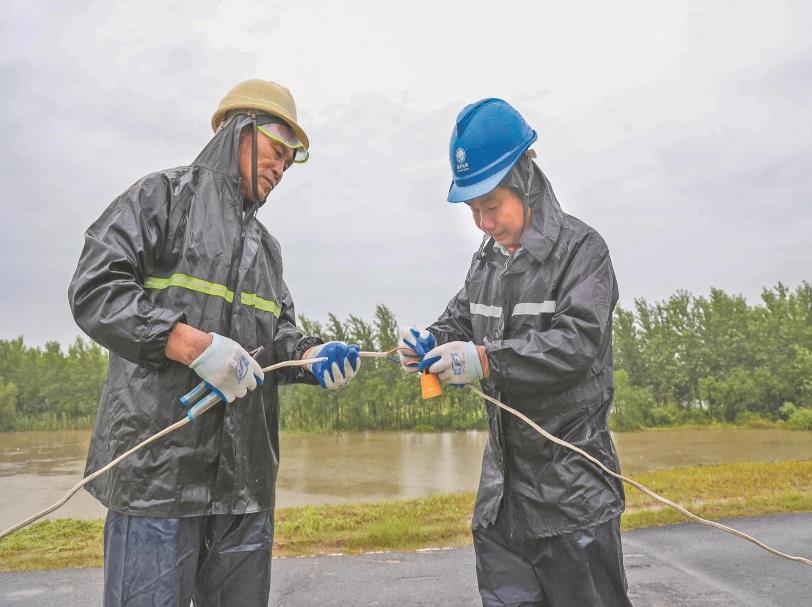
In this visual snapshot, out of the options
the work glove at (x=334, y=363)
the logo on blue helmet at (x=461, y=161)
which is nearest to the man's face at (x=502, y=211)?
the logo on blue helmet at (x=461, y=161)

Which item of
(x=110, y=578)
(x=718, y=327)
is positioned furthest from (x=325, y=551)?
(x=718, y=327)

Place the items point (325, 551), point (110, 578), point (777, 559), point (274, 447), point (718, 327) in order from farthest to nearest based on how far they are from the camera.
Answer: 1. point (718, 327)
2. point (325, 551)
3. point (777, 559)
4. point (274, 447)
5. point (110, 578)

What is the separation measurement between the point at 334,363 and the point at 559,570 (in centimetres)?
124

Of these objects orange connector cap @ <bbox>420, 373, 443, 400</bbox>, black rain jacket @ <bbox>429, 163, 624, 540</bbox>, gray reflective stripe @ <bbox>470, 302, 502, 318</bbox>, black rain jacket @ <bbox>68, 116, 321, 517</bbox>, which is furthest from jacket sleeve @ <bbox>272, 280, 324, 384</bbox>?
black rain jacket @ <bbox>429, 163, 624, 540</bbox>

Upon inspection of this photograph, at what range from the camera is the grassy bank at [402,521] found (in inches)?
205

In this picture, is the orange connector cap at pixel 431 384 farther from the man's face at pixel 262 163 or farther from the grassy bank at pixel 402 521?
the grassy bank at pixel 402 521

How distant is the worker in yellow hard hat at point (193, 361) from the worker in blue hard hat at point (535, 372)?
0.71 m

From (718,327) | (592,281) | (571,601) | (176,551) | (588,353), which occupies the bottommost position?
(571,601)

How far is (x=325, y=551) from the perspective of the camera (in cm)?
515

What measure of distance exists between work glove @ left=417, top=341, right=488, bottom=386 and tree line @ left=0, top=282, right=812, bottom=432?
1025 centimetres

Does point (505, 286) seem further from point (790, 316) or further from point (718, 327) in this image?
point (790, 316)

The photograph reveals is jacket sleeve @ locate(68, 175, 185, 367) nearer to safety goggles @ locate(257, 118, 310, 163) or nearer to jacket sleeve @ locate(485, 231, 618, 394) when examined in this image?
safety goggles @ locate(257, 118, 310, 163)

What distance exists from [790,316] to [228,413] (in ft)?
55.0

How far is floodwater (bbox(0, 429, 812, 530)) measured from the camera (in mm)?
7492
